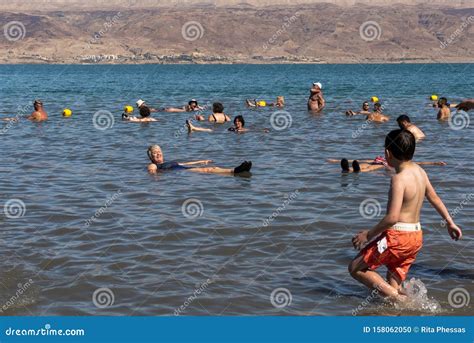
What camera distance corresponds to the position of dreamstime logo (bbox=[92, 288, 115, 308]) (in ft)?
27.5

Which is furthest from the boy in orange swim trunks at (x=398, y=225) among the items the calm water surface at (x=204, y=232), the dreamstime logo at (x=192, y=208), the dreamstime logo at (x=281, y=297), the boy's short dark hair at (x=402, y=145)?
the dreamstime logo at (x=192, y=208)

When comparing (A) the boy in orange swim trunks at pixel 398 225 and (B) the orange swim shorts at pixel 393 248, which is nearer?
(A) the boy in orange swim trunks at pixel 398 225

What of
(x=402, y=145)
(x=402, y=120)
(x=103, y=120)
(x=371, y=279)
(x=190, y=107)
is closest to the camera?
(x=402, y=145)

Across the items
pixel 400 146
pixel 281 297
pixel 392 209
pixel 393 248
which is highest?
pixel 400 146

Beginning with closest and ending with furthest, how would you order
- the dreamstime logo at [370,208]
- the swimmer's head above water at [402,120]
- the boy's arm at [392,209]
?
the boy's arm at [392,209], the dreamstime logo at [370,208], the swimmer's head above water at [402,120]

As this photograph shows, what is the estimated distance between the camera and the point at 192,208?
13.5m

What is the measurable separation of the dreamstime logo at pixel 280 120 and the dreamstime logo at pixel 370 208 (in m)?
14.1

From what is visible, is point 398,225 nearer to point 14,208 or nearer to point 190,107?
point 14,208

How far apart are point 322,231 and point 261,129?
52.3 ft

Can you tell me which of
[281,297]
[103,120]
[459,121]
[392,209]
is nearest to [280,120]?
[459,121]

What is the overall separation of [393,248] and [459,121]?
24.0 metres

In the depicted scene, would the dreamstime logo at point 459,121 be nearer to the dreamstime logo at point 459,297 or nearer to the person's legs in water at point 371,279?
the dreamstime logo at point 459,297

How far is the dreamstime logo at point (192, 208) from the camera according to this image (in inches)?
508

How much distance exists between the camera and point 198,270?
9.62 m
